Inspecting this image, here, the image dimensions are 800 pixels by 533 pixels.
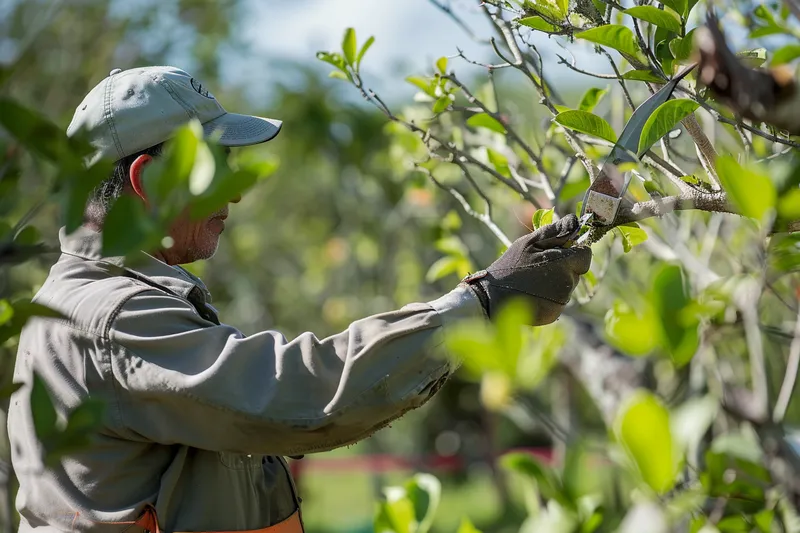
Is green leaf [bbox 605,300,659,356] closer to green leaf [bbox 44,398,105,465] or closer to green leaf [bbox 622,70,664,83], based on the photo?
green leaf [bbox 44,398,105,465]

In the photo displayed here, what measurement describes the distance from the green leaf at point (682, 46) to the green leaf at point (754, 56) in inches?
5.1

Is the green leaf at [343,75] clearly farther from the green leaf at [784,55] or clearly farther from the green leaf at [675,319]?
the green leaf at [675,319]

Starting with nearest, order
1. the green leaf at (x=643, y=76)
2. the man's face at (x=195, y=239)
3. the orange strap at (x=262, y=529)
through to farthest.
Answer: the green leaf at (x=643, y=76), the orange strap at (x=262, y=529), the man's face at (x=195, y=239)

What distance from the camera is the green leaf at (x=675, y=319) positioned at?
980 mm

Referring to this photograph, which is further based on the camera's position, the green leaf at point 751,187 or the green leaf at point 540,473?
the green leaf at point 540,473

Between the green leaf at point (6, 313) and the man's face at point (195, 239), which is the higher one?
the green leaf at point (6, 313)

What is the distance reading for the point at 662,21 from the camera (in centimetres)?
157

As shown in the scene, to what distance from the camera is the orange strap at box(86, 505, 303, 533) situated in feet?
6.31

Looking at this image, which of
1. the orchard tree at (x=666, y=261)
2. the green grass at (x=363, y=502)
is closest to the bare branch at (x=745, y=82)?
the orchard tree at (x=666, y=261)

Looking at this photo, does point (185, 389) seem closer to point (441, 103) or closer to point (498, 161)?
point (441, 103)

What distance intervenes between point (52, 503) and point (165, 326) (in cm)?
50

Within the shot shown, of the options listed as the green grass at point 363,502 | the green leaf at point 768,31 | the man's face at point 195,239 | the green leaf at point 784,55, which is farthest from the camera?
the green grass at point 363,502

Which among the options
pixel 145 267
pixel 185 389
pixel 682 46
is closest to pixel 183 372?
pixel 185 389

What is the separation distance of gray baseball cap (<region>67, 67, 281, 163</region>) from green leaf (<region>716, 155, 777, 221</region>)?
137cm
